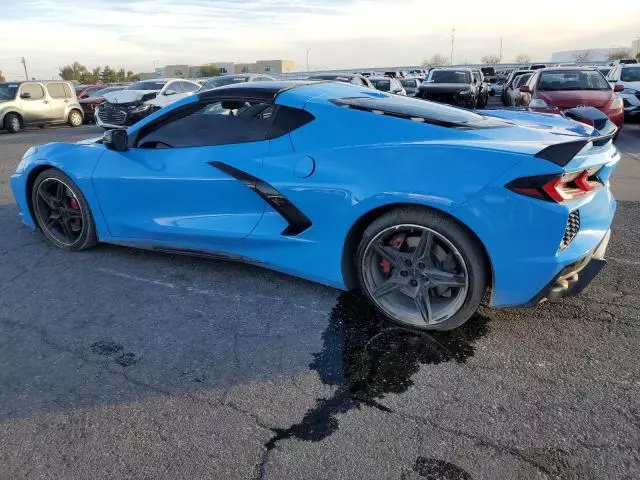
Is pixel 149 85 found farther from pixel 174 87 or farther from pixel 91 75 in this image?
pixel 91 75

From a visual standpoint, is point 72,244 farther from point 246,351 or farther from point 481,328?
point 481,328

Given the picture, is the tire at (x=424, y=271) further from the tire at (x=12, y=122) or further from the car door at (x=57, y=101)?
the car door at (x=57, y=101)

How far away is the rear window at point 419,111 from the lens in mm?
3275

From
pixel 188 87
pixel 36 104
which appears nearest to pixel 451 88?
pixel 188 87

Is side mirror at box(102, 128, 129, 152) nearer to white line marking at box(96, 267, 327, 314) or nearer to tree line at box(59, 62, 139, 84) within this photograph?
white line marking at box(96, 267, 327, 314)

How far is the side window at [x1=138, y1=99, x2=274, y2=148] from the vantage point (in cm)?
354

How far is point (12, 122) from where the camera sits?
652 inches

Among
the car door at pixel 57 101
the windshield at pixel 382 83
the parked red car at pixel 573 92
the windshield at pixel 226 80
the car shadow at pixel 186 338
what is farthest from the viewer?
the windshield at pixel 382 83

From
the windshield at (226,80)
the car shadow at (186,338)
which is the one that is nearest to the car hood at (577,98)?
the windshield at (226,80)

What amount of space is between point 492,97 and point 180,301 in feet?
100

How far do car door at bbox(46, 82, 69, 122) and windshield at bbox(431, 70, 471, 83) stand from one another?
12.8m

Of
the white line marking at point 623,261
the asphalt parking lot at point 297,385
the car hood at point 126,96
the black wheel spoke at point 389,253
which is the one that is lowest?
the asphalt parking lot at point 297,385

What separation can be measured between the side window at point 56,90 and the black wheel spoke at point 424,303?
60.5 feet

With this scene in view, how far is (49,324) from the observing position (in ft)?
10.8
